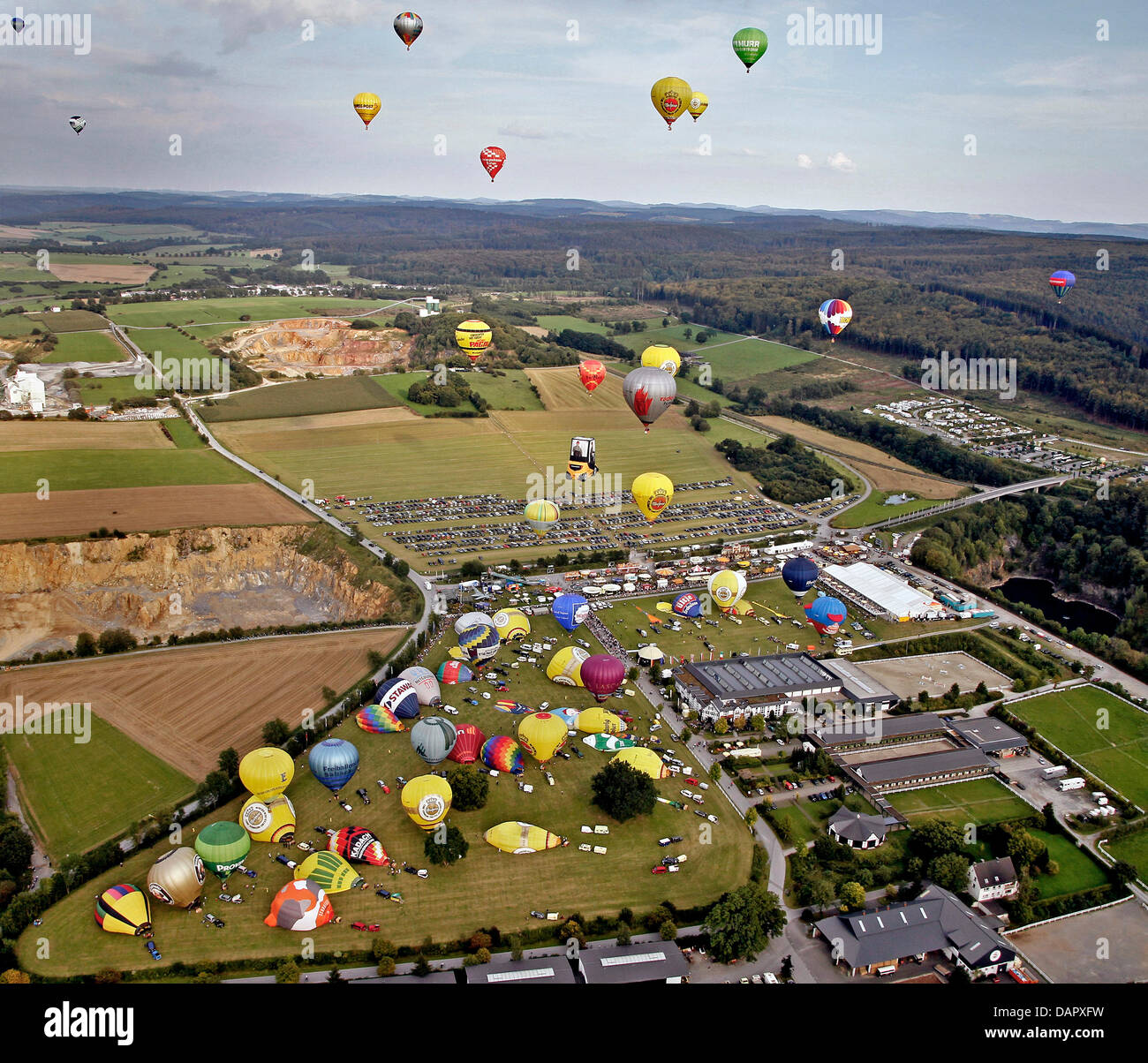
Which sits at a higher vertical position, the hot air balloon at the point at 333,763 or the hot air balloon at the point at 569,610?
the hot air balloon at the point at 569,610

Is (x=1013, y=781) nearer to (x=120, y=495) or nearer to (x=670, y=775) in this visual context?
(x=670, y=775)

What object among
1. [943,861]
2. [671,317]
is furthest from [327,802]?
[671,317]

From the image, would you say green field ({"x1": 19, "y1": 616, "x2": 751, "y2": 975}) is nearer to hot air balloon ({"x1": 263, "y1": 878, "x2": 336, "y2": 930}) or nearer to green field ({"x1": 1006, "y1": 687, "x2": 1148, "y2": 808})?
hot air balloon ({"x1": 263, "y1": 878, "x2": 336, "y2": 930})

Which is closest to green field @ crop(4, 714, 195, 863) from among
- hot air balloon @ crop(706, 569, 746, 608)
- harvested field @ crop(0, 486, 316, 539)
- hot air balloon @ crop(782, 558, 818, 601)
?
harvested field @ crop(0, 486, 316, 539)

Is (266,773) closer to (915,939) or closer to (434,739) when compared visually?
(434,739)

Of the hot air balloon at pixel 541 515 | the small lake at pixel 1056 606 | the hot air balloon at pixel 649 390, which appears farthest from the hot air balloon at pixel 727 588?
the small lake at pixel 1056 606

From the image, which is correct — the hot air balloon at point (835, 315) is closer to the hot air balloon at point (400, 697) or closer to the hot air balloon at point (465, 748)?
the hot air balloon at point (400, 697)
